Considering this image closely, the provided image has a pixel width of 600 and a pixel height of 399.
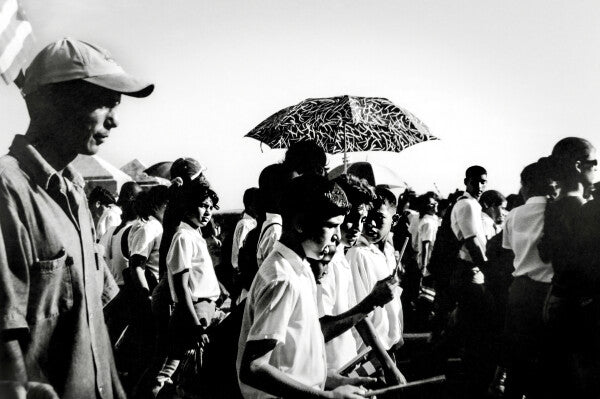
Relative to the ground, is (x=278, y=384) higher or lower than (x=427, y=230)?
higher

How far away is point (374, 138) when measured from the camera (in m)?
7.17

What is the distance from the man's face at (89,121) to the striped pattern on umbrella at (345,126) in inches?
180

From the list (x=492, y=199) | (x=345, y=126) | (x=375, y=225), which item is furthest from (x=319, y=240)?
(x=492, y=199)

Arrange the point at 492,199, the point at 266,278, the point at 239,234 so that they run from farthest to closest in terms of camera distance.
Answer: the point at 492,199
the point at 239,234
the point at 266,278

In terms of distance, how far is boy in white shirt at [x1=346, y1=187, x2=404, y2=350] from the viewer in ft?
14.2

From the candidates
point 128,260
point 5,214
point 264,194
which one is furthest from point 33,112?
point 128,260

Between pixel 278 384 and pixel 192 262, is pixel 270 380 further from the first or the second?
pixel 192 262

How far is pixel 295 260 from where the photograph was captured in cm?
269

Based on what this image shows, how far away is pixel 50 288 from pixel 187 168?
4147 millimetres

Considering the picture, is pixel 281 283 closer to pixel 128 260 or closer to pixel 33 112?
pixel 33 112

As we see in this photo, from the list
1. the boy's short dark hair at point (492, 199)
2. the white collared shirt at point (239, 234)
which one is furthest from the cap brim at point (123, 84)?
the boy's short dark hair at point (492, 199)

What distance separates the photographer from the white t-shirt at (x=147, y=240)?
247 inches

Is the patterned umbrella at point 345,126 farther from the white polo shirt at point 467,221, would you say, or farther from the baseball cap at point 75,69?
the baseball cap at point 75,69

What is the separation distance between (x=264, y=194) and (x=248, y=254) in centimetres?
44
